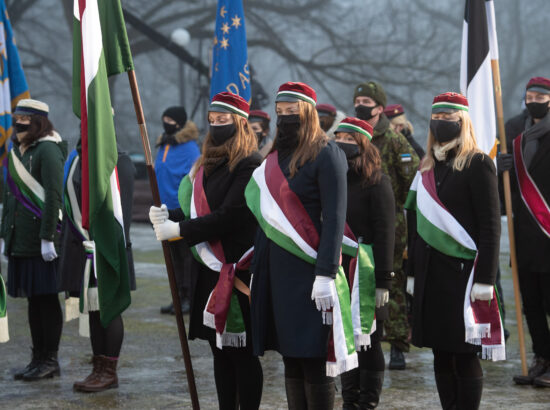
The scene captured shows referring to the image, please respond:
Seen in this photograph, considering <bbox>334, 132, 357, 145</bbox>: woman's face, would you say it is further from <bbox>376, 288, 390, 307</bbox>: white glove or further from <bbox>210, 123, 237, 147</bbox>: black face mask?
<bbox>376, 288, 390, 307</bbox>: white glove

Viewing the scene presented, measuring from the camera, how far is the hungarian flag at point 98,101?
13.8 ft

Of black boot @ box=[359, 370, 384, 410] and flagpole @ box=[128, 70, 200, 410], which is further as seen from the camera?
black boot @ box=[359, 370, 384, 410]

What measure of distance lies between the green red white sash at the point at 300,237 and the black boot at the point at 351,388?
1049 mm

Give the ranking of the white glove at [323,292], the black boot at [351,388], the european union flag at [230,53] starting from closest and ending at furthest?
the white glove at [323,292], the black boot at [351,388], the european union flag at [230,53]

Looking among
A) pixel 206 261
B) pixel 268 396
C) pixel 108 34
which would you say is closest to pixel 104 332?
A: pixel 268 396

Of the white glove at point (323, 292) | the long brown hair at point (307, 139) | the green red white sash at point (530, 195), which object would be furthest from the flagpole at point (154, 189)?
the green red white sash at point (530, 195)

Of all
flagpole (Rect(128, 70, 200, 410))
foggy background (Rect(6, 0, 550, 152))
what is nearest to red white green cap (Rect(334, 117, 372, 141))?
flagpole (Rect(128, 70, 200, 410))

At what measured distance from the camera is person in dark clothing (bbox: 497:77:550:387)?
5.57 metres

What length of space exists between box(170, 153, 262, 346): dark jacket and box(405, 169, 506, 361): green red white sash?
831 mm

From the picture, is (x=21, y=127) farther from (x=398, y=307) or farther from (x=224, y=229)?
(x=398, y=307)

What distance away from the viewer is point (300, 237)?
3.80 meters

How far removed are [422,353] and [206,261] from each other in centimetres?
277

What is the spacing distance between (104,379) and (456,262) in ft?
7.83

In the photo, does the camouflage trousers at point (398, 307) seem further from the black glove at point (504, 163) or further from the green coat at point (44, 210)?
the green coat at point (44, 210)
